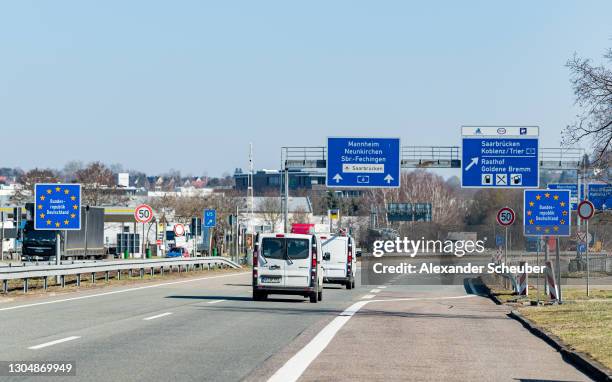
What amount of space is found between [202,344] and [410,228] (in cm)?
7983

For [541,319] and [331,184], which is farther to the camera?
[331,184]

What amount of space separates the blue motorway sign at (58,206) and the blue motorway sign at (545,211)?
15099 millimetres

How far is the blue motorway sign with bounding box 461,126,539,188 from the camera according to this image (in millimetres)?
40312

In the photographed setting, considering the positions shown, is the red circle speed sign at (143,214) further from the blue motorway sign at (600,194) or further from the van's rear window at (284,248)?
the blue motorway sign at (600,194)

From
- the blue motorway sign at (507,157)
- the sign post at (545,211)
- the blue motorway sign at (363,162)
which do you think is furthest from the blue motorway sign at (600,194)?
the sign post at (545,211)

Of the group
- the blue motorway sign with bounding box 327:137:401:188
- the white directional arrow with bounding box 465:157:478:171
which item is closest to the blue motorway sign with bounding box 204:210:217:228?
the blue motorway sign with bounding box 327:137:401:188

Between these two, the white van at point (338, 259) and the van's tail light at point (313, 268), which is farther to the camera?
the white van at point (338, 259)

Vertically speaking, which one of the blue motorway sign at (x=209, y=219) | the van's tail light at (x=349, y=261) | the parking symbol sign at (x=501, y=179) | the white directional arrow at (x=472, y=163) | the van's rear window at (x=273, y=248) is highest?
the white directional arrow at (x=472, y=163)

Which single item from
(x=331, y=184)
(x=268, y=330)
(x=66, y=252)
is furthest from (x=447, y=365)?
(x=66, y=252)

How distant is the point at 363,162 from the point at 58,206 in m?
12.8

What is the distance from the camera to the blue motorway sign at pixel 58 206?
35.4 metres

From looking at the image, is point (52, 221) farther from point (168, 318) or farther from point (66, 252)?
point (66, 252)

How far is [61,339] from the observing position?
16.1m

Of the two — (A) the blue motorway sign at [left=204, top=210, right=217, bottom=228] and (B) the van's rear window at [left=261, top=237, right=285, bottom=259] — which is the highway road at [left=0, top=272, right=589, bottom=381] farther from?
(A) the blue motorway sign at [left=204, top=210, right=217, bottom=228]
